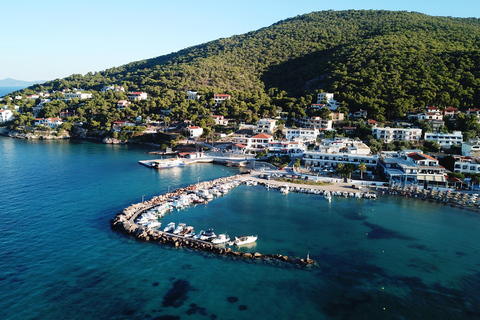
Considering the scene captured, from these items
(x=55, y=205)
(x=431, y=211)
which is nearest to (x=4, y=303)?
(x=55, y=205)

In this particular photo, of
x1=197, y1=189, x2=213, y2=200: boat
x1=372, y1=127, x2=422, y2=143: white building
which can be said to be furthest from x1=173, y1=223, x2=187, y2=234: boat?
x1=372, y1=127, x2=422, y2=143: white building

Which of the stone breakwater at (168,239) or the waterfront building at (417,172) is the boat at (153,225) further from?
the waterfront building at (417,172)

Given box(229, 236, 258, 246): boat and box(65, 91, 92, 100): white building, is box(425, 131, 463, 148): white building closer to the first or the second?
box(229, 236, 258, 246): boat

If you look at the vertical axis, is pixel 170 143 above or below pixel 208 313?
above

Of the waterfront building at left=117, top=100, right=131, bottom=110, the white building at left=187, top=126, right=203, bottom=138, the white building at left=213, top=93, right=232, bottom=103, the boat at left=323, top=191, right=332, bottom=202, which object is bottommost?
the boat at left=323, top=191, right=332, bottom=202

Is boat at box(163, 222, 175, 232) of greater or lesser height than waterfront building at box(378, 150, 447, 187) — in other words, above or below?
below

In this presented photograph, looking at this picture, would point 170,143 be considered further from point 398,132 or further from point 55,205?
point 398,132
